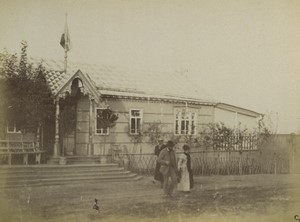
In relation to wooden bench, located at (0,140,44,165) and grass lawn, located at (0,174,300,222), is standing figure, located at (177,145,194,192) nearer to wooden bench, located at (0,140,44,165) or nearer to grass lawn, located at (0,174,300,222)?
grass lawn, located at (0,174,300,222)

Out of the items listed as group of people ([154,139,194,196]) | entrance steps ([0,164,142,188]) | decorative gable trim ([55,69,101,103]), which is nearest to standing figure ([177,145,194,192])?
group of people ([154,139,194,196])

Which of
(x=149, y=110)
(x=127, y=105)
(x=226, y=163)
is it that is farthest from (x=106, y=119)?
(x=226, y=163)

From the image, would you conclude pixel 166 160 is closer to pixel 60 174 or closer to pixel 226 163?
pixel 226 163

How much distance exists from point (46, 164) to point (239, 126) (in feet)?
5.35

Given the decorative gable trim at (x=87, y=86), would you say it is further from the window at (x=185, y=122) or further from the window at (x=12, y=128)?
the window at (x=185, y=122)

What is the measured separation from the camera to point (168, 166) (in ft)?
12.8

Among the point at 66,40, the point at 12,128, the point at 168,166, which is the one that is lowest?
the point at 168,166

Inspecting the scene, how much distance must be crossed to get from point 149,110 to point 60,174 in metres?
0.84

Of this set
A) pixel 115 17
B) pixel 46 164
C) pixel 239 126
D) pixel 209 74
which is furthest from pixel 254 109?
pixel 46 164

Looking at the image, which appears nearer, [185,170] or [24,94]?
[24,94]

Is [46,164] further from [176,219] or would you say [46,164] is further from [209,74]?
[209,74]

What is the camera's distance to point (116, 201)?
3.73 metres

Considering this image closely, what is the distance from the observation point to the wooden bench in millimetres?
3488

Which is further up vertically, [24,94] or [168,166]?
[24,94]
